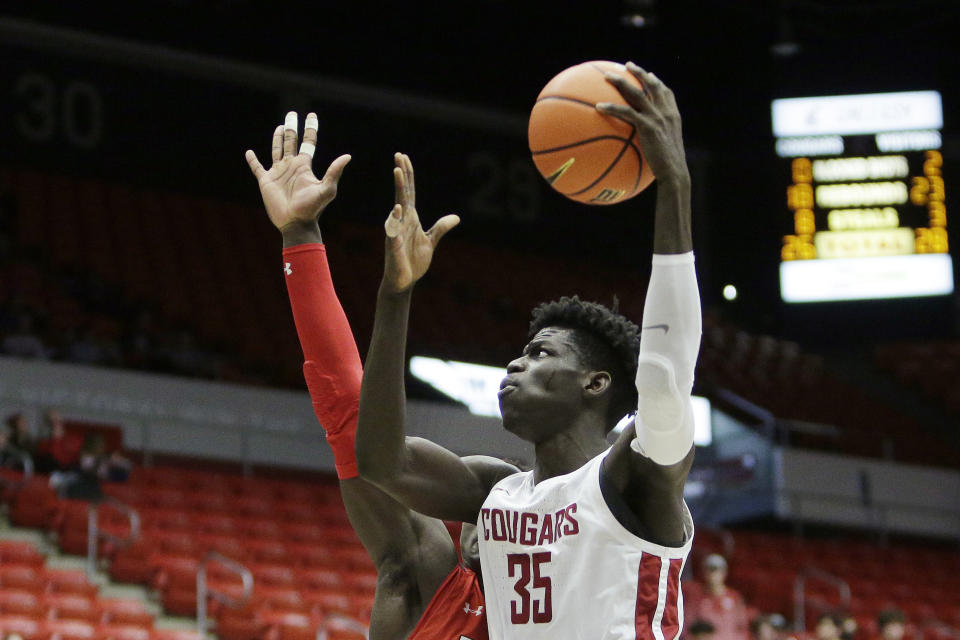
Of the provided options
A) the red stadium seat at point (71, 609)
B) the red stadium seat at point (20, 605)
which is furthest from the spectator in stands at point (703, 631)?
the red stadium seat at point (20, 605)

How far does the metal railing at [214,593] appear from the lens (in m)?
8.38

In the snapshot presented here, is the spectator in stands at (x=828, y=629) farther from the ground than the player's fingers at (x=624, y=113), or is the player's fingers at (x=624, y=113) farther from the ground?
the player's fingers at (x=624, y=113)

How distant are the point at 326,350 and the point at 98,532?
6777mm

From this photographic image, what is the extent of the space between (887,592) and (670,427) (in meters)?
10.5

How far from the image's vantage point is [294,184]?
9.95ft

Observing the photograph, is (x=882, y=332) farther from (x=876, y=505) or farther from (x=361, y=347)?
(x=361, y=347)

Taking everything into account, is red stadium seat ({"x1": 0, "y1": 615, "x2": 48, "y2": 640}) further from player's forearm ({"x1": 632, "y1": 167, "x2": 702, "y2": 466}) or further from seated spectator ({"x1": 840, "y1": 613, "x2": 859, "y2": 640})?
player's forearm ({"x1": 632, "y1": 167, "x2": 702, "y2": 466})

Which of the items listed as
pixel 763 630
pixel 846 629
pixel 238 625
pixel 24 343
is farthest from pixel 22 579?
pixel 846 629

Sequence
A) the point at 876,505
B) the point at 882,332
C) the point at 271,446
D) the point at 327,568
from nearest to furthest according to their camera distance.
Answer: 1. the point at 327,568
2. the point at 882,332
3. the point at 271,446
4. the point at 876,505

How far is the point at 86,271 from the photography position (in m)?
14.4

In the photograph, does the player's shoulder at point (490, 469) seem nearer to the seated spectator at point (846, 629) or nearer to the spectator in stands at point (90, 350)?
the seated spectator at point (846, 629)

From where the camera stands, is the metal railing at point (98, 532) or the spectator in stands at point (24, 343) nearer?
the metal railing at point (98, 532)

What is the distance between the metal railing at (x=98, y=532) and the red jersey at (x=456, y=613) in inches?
250

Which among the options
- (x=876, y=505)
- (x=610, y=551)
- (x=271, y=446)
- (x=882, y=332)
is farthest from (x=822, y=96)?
(x=610, y=551)
